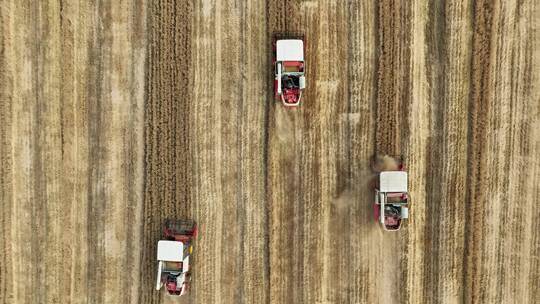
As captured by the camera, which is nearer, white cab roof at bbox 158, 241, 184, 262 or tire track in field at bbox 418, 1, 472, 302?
white cab roof at bbox 158, 241, 184, 262

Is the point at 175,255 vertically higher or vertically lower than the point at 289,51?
lower

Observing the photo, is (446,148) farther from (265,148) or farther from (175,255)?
(175,255)

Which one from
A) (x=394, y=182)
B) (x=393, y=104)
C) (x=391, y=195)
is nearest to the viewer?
(x=394, y=182)

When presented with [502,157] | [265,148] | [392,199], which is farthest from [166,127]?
[502,157]

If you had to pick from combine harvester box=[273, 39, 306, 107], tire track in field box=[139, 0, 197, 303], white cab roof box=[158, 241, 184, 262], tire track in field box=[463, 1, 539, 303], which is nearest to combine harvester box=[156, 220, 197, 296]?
white cab roof box=[158, 241, 184, 262]

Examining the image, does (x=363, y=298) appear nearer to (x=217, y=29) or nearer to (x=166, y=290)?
(x=166, y=290)

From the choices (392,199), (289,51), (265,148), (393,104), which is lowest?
(392,199)

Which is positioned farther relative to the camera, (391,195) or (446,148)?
(446,148)

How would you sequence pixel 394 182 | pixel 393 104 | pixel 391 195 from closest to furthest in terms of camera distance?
pixel 394 182
pixel 391 195
pixel 393 104

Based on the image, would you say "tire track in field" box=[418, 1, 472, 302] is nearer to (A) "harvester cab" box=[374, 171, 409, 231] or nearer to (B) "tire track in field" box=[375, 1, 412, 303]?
(B) "tire track in field" box=[375, 1, 412, 303]
